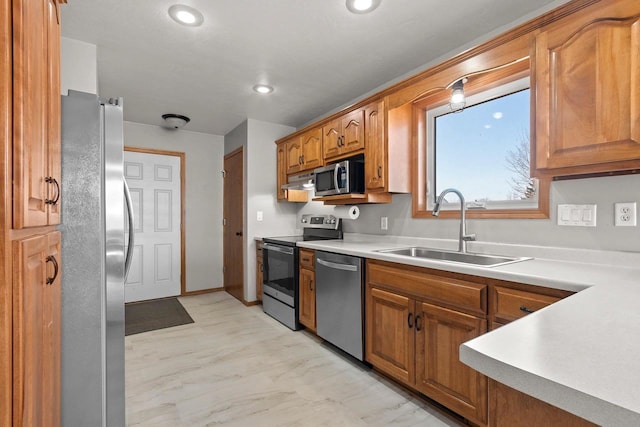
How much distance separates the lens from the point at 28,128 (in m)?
0.78

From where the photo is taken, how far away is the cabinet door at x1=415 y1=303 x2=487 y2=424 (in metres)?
1.58

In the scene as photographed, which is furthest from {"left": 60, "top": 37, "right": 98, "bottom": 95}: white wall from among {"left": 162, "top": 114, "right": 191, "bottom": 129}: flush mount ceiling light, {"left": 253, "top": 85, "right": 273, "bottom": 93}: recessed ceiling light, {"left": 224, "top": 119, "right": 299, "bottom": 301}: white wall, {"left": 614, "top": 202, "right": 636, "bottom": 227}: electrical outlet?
{"left": 614, "top": 202, "right": 636, "bottom": 227}: electrical outlet

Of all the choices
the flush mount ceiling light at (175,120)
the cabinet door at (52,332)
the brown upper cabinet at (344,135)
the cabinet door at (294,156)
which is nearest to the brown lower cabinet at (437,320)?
the brown upper cabinet at (344,135)

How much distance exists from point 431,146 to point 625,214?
1.39m

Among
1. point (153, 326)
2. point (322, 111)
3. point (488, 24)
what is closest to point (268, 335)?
point (153, 326)

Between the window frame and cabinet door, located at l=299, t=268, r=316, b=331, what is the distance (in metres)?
1.09

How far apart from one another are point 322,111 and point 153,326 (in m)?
2.97

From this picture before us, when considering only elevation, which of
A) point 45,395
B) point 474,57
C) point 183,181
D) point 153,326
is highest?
point 474,57

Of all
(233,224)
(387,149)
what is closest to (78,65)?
(387,149)

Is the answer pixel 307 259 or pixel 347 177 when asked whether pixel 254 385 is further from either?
pixel 347 177

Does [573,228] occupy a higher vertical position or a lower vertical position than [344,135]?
lower

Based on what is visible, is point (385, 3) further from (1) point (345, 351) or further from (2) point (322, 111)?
(1) point (345, 351)

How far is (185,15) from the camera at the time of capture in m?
1.93

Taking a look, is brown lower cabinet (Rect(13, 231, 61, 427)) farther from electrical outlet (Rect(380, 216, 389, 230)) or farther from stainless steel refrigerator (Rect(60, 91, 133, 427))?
electrical outlet (Rect(380, 216, 389, 230))
